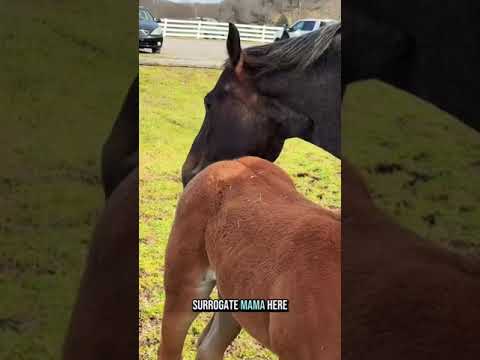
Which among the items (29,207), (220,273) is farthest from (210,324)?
(29,207)

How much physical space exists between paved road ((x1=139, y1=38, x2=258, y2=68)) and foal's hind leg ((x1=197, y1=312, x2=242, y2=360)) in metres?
1.08

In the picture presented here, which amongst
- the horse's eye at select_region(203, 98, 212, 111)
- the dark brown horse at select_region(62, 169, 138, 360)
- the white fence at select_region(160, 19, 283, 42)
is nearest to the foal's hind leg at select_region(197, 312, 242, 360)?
the dark brown horse at select_region(62, 169, 138, 360)

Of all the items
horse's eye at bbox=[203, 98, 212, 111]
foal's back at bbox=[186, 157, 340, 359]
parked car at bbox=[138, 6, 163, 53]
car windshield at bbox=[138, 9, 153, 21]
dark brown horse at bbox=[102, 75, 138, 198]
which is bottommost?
foal's back at bbox=[186, 157, 340, 359]

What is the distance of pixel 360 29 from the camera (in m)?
2.12

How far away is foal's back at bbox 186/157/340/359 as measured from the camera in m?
1.76

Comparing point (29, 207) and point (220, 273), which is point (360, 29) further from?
point (29, 207)

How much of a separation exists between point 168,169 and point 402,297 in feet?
3.53

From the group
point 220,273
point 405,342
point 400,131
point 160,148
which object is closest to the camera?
point 405,342

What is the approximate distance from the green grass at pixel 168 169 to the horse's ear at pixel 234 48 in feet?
0.32

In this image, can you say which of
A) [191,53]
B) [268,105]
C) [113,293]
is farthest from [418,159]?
[113,293]

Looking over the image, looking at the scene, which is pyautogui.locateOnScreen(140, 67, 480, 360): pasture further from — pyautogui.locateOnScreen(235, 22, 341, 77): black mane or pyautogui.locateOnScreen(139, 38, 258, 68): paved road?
pyautogui.locateOnScreen(235, 22, 341, 77): black mane

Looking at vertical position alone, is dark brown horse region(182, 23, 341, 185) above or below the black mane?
below

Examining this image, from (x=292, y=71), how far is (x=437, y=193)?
1.17 meters

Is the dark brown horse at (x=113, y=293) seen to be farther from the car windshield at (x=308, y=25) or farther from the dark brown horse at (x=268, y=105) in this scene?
the car windshield at (x=308, y=25)
